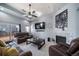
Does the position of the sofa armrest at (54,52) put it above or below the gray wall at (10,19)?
below

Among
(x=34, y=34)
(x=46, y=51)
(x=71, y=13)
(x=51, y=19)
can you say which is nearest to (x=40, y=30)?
(x=34, y=34)

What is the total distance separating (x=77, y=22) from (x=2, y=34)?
72.4 inches

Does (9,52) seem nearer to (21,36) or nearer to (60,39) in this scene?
(21,36)

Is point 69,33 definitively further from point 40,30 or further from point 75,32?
point 40,30

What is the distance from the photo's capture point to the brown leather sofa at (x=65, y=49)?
1.99 metres

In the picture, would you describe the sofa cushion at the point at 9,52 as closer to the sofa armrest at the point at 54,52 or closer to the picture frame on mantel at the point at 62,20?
the sofa armrest at the point at 54,52

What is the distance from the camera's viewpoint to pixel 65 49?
221cm

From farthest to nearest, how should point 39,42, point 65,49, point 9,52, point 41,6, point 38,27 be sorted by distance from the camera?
point 39,42 → point 38,27 → point 65,49 → point 41,6 → point 9,52

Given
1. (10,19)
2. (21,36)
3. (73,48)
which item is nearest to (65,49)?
(73,48)

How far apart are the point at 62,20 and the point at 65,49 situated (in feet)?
2.42

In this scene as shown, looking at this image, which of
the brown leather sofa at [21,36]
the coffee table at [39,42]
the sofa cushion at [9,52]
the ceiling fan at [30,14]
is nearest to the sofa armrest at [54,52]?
the coffee table at [39,42]

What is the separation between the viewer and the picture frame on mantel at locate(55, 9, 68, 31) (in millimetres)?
2150

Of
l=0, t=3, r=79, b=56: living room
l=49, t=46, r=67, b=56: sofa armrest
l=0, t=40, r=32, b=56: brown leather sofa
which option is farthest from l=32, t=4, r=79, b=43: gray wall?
l=0, t=40, r=32, b=56: brown leather sofa

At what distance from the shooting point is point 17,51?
2018mm
